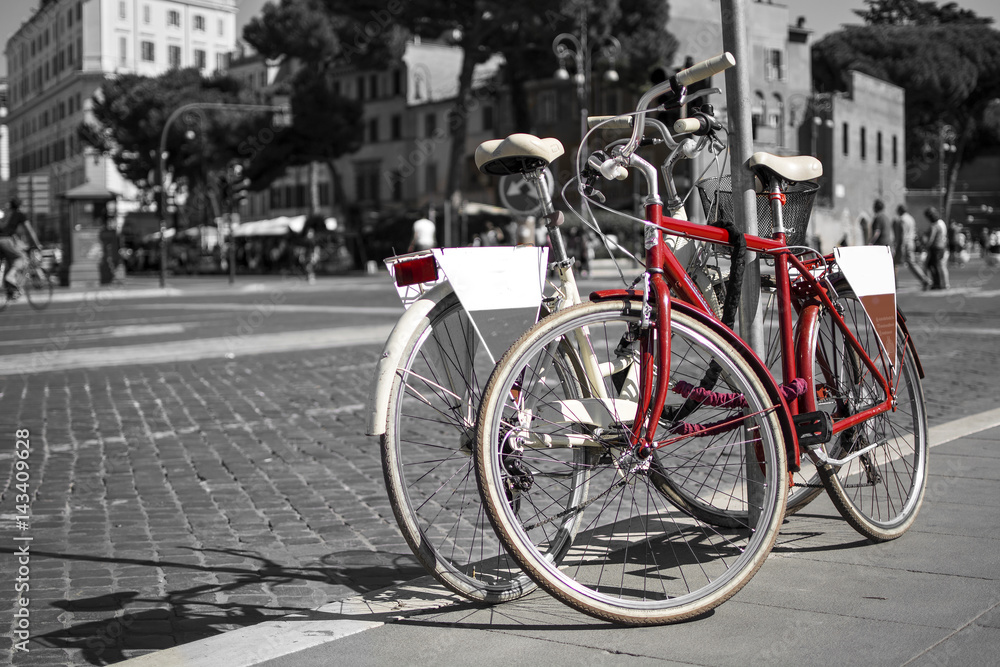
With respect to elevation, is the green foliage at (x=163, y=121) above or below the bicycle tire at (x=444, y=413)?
above

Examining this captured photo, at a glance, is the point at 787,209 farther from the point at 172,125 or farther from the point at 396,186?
the point at 172,125

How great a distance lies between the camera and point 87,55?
291ft

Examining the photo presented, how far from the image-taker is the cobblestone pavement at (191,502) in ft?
11.5

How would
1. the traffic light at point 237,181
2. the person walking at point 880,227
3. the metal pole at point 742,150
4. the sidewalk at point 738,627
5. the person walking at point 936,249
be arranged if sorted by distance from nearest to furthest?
1. the sidewalk at point 738,627
2. the metal pole at point 742,150
3. the person walking at point 880,227
4. the person walking at point 936,249
5. the traffic light at point 237,181

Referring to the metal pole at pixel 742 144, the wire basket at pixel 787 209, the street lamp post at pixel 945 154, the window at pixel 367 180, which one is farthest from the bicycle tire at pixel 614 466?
the street lamp post at pixel 945 154

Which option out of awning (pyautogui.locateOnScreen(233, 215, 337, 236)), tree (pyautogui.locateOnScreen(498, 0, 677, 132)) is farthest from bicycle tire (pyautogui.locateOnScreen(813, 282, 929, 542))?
awning (pyautogui.locateOnScreen(233, 215, 337, 236))

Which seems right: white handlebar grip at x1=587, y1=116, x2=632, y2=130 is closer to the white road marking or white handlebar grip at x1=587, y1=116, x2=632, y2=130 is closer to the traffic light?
the white road marking

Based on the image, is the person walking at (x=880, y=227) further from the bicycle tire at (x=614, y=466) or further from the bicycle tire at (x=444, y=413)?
the bicycle tire at (x=444, y=413)

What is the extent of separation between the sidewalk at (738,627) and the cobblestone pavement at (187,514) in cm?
45

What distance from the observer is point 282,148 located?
59812mm

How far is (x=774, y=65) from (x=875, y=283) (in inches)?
2281

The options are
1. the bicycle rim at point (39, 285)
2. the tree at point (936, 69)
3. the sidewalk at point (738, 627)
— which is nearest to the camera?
the sidewalk at point (738, 627)

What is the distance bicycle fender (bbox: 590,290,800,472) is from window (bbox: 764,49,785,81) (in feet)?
190

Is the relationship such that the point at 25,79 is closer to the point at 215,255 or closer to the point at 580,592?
the point at 215,255
